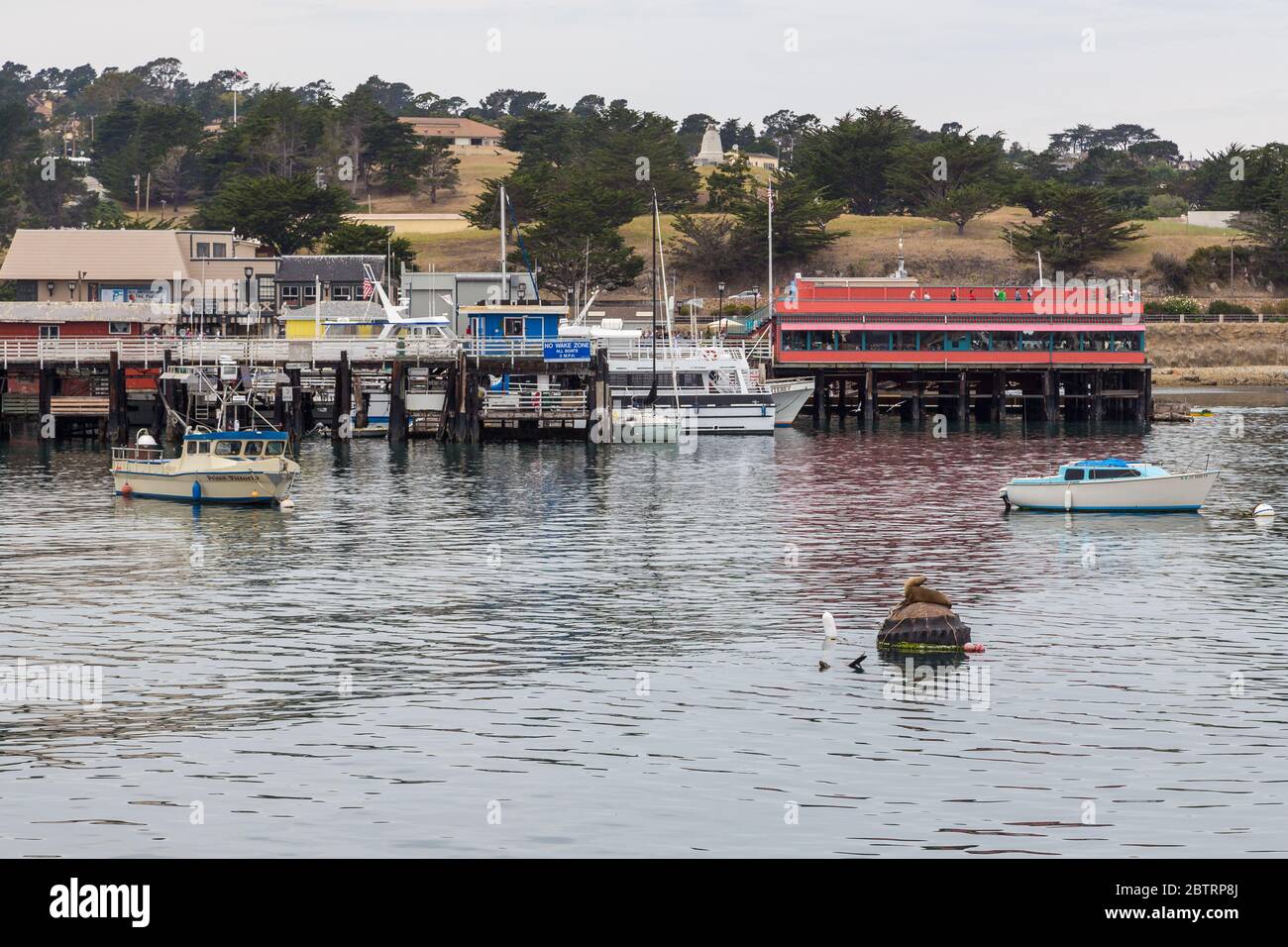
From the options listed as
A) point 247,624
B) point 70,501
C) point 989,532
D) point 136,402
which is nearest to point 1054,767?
point 247,624

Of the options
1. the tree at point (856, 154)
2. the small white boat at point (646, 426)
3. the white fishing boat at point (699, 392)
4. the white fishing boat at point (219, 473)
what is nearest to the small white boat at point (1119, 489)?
the white fishing boat at point (219, 473)

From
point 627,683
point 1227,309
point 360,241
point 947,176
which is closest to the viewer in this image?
point 627,683

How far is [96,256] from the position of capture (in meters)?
131

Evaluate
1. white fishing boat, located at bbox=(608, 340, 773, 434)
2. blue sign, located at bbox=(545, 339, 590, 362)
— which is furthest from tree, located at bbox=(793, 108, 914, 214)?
blue sign, located at bbox=(545, 339, 590, 362)

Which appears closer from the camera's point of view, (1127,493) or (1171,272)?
(1127,493)

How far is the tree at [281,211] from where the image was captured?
15625 cm

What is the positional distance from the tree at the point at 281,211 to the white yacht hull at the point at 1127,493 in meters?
104

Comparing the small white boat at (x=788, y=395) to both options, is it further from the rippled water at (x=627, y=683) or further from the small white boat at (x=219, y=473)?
the small white boat at (x=219, y=473)

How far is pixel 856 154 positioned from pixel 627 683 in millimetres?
162720

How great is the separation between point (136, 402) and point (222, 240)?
3823cm

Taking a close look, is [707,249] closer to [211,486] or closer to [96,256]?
[96,256]

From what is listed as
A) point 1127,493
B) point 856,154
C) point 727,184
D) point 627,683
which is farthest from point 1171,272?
point 627,683

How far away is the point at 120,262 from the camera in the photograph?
427ft

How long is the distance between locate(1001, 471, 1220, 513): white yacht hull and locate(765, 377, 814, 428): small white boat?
153 feet
